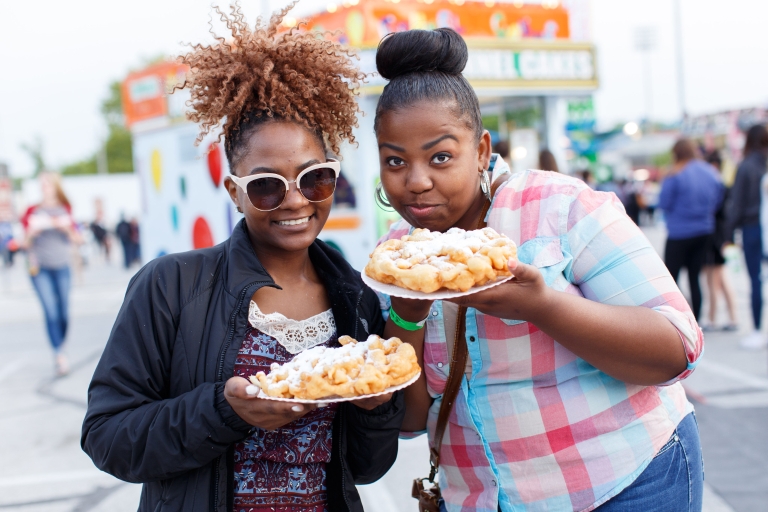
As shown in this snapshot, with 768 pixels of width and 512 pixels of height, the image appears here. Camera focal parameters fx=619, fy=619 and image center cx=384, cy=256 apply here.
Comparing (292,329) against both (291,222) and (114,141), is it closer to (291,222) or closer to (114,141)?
(291,222)

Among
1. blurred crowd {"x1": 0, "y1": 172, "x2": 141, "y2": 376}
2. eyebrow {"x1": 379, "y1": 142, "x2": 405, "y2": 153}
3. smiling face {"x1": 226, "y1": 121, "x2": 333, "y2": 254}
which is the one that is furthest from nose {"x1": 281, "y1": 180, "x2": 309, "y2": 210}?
blurred crowd {"x1": 0, "y1": 172, "x2": 141, "y2": 376}

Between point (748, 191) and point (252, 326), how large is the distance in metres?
6.66

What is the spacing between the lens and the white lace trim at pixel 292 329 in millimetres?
1939

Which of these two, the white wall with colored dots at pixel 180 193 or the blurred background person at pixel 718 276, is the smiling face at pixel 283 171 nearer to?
the white wall with colored dots at pixel 180 193

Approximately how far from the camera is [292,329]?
198cm

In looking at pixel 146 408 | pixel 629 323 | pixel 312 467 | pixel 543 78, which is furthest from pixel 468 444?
pixel 543 78

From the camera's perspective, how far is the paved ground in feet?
12.8

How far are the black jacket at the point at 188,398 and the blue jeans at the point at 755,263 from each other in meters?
6.28

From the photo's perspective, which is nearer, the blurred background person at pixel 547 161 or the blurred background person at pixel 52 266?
the blurred background person at pixel 547 161

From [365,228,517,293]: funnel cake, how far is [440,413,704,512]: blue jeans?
78 cm

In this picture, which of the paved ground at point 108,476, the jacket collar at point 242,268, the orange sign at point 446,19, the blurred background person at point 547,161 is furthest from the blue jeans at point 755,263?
the jacket collar at point 242,268

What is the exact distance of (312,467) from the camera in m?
1.93

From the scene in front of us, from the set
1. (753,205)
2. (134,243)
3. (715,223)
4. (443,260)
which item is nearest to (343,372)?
(443,260)

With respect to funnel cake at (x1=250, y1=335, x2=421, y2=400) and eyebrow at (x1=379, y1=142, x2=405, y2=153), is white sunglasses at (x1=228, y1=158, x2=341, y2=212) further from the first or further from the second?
funnel cake at (x1=250, y1=335, x2=421, y2=400)
